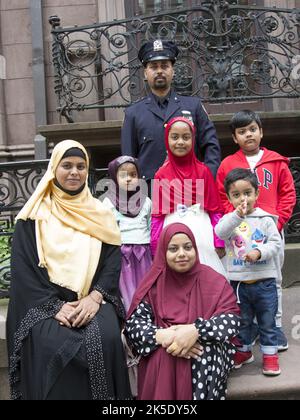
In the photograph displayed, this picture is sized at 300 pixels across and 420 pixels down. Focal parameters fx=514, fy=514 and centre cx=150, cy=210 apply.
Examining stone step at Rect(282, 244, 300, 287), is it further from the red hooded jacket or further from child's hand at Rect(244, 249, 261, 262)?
child's hand at Rect(244, 249, 261, 262)

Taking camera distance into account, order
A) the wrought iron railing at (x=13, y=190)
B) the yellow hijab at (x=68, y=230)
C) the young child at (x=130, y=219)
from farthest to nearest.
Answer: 1. the wrought iron railing at (x=13, y=190)
2. the young child at (x=130, y=219)
3. the yellow hijab at (x=68, y=230)

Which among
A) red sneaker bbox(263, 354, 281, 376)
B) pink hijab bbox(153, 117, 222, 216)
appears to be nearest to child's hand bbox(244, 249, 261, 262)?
pink hijab bbox(153, 117, 222, 216)

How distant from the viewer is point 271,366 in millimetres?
3480

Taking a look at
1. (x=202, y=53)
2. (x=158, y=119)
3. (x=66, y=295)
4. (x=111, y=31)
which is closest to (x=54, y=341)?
(x=66, y=295)

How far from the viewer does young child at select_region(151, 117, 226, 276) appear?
3.59m

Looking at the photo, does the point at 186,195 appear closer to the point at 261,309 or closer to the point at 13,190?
the point at 261,309

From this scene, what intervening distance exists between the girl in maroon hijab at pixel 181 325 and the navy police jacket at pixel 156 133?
1.01 meters

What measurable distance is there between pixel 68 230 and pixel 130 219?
1.84ft

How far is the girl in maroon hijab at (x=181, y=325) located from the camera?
3004 mm

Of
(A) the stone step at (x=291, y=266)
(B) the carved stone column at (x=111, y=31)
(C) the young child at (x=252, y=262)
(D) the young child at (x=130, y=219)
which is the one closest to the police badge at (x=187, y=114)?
(D) the young child at (x=130, y=219)

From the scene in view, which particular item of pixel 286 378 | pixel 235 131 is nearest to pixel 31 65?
pixel 235 131

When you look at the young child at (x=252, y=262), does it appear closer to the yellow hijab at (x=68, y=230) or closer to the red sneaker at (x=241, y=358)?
the red sneaker at (x=241, y=358)

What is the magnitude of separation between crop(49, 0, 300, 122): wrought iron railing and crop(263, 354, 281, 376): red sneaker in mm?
3873
